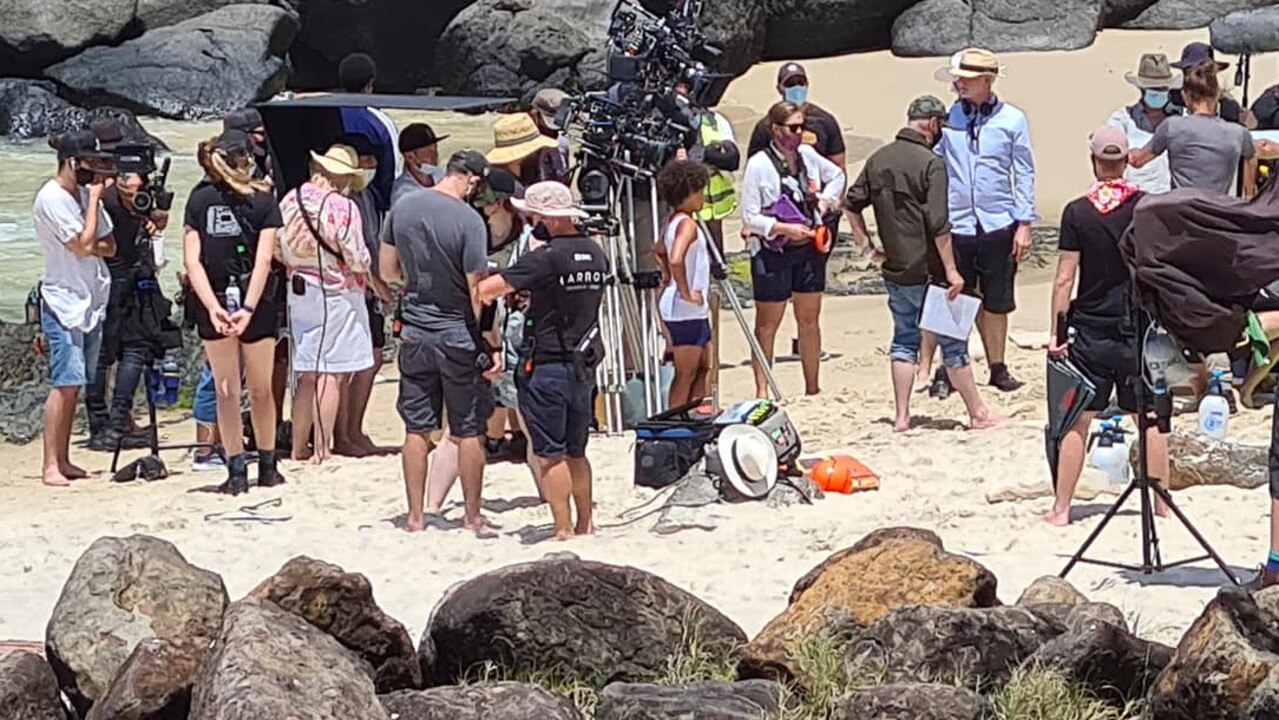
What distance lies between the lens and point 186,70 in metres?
27.1

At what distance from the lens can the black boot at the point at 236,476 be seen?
9102 mm

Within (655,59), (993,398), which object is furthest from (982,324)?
(655,59)

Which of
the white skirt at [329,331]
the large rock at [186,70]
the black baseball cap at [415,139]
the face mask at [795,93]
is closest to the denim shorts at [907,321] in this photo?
the face mask at [795,93]

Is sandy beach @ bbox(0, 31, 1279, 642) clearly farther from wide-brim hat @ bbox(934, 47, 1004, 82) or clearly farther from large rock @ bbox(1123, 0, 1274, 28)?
large rock @ bbox(1123, 0, 1274, 28)

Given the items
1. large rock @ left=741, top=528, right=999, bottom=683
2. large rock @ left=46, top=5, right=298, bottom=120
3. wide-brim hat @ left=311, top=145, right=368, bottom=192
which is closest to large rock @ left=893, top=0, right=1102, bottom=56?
large rock @ left=46, top=5, right=298, bottom=120

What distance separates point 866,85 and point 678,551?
740 inches

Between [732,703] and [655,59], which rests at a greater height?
[655,59]

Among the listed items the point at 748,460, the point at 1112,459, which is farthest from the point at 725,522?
the point at 1112,459

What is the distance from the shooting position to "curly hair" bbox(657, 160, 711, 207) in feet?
29.1

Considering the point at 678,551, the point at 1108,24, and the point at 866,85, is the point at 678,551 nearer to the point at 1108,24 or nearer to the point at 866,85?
the point at 866,85

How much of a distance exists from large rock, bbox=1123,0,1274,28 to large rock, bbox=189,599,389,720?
23280 millimetres

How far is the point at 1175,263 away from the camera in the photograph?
612 centimetres

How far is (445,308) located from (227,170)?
1.51m

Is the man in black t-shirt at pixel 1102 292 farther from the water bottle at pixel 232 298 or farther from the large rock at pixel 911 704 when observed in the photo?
the water bottle at pixel 232 298
